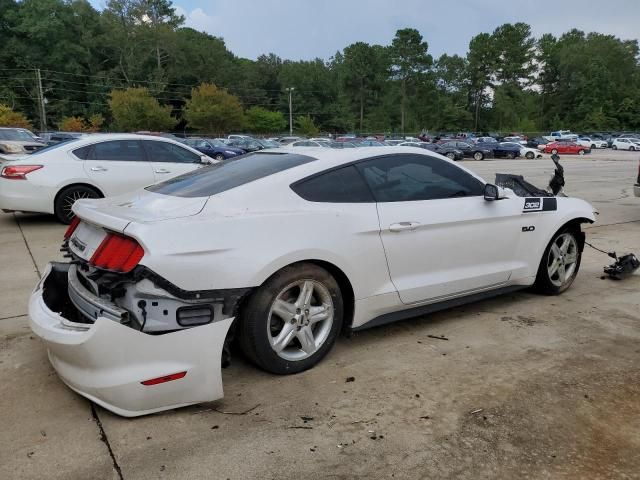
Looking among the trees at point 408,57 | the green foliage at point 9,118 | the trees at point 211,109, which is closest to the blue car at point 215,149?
the green foliage at point 9,118

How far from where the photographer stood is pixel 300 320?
3365 millimetres

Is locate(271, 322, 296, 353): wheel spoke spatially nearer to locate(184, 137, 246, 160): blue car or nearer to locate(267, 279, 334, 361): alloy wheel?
locate(267, 279, 334, 361): alloy wheel

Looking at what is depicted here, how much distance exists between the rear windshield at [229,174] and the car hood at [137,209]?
0.44ft

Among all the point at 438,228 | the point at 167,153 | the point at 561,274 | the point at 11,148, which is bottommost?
the point at 561,274

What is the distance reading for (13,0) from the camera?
87.6 metres

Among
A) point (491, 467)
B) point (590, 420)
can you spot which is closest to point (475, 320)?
point (590, 420)

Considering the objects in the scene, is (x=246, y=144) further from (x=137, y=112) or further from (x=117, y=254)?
(x=117, y=254)

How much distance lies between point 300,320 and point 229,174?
115 centimetres

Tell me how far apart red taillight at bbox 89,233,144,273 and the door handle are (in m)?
1.67

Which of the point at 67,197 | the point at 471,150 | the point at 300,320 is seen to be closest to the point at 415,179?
the point at 300,320

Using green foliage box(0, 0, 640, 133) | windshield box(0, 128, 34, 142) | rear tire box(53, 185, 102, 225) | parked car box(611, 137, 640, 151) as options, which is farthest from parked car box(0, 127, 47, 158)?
green foliage box(0, 0, 640, 133)

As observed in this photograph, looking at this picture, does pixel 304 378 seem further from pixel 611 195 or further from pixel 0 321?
pixel 611 195

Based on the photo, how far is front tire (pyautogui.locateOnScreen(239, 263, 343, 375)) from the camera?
3.16 metres

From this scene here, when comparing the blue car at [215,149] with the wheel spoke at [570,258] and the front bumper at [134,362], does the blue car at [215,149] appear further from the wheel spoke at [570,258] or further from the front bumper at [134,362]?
the front bumper at [134,362]
